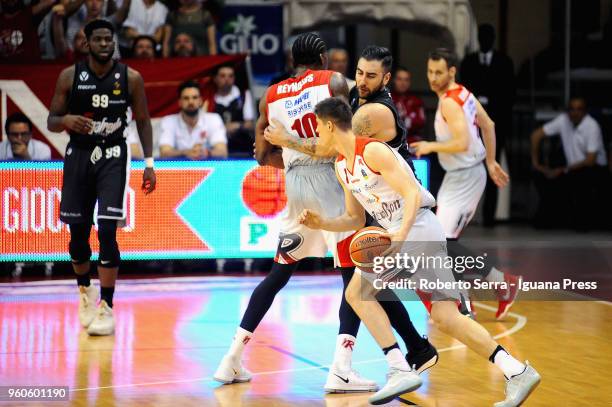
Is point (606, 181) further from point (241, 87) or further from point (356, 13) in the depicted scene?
point (241, 87)

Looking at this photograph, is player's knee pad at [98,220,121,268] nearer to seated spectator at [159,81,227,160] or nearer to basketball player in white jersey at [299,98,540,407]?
basketball player in white jersey at [299,98,540,407]

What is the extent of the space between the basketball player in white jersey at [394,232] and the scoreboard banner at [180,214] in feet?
17.0

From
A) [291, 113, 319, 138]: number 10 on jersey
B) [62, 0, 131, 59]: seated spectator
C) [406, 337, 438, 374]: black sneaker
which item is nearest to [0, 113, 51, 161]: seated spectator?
[62, 0, 131, 59]: seated spectator

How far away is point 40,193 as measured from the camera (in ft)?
38.3

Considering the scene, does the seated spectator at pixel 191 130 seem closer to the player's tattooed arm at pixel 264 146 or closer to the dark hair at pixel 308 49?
the player's tattooed arm at pixel 264 146

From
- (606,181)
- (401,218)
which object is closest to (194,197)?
(401,218)

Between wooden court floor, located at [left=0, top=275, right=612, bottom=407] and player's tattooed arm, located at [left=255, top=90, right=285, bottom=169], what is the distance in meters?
1.31

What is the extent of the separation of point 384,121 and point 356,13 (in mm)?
9442

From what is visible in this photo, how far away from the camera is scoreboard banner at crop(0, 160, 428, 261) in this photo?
11688 millimetres

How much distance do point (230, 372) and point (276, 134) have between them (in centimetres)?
144

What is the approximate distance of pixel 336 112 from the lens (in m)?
6.51

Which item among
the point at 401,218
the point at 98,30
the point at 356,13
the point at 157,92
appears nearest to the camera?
the point at 401,218

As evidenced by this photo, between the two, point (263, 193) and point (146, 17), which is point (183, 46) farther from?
A: point (263, 193)

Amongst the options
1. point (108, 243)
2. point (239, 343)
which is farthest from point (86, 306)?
point (239, 343)
